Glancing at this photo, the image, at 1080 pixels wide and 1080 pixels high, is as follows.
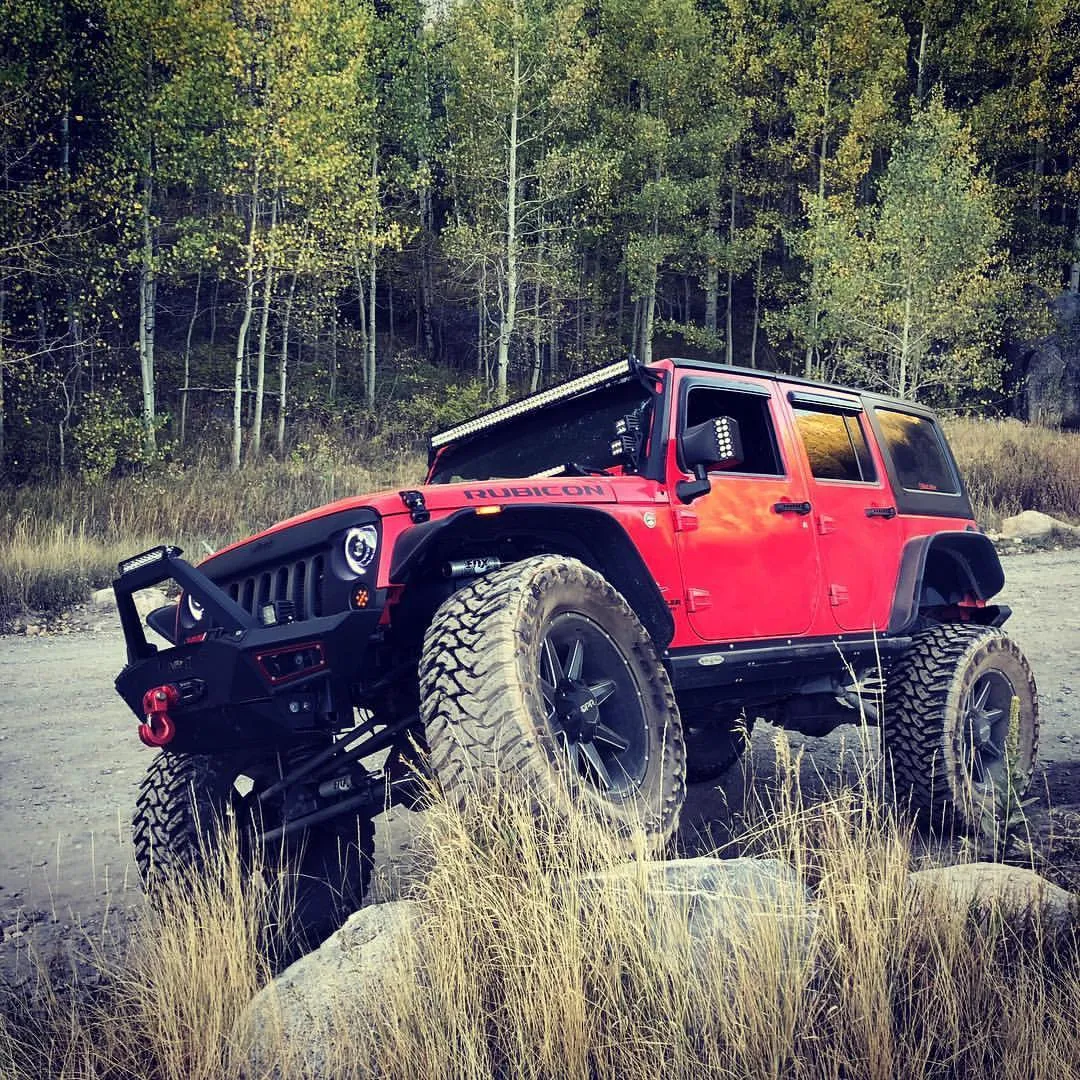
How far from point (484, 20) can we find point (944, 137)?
11.8 meters

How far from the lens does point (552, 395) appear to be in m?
4.61

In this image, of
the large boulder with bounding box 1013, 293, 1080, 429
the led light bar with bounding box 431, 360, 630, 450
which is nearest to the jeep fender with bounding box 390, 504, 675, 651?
the led light bar with bounding box 431, 360, 630, 450

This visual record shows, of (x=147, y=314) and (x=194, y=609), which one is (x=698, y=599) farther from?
(x=147, y=314)

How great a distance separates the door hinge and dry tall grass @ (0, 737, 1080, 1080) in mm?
1346

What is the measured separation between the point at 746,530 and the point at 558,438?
99 cm

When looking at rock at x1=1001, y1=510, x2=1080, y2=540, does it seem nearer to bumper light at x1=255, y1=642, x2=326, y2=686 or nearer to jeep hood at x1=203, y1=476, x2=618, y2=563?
jeep hood at x1=203, y1=476, x2=618, y2=563

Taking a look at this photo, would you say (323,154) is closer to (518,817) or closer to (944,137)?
(944,137)

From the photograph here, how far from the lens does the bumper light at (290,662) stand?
123 inches

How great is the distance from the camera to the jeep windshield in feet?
14.6

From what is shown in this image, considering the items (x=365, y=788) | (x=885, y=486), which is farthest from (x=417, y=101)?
(x=365, y=788)

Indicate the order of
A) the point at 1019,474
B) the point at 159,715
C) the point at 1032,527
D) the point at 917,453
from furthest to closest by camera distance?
the point at 1019,474 → the point at 1032,527 → the point at 917,453 → the point at 159,715

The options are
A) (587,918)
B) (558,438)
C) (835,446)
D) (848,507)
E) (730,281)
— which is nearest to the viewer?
(587,918)

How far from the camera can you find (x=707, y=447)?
3951 millimetres

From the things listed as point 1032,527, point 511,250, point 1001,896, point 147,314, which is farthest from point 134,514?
point 1032,527
